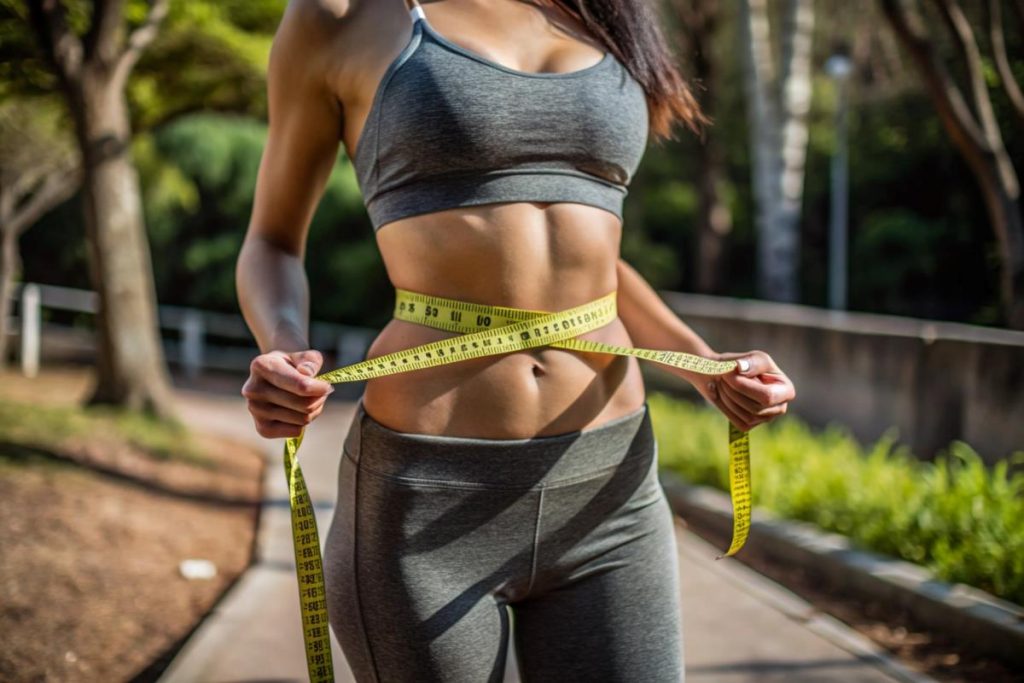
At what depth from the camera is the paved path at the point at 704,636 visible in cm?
401

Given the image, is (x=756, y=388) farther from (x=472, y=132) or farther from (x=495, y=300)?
(x=472, y=132)

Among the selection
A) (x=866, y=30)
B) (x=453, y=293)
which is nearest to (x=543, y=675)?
(x=453, y=293)

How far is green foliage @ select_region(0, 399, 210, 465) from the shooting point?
703cm

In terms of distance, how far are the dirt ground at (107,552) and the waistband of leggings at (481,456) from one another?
9.21ft

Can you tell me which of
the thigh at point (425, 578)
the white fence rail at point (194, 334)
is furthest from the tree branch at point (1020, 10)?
the white fence rail at point (194, 334)

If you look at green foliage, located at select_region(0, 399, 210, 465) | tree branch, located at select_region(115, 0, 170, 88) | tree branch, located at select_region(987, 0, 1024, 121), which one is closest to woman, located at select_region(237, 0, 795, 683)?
tree branch, located at select_region(987, 0, 1024, 121)

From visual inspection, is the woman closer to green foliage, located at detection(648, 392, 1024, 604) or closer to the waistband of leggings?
the waistband of leggings

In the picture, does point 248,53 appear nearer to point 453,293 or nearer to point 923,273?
point 453,293

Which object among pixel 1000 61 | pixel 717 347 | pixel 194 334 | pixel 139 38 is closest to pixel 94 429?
pixel 139 38

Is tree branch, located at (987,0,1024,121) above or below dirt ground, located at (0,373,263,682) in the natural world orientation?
above

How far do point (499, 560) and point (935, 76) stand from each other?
5882mm

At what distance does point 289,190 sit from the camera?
1.72m

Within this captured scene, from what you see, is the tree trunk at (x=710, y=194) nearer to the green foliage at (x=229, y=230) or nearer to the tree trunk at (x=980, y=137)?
the green foliage at (x=229, y=230)

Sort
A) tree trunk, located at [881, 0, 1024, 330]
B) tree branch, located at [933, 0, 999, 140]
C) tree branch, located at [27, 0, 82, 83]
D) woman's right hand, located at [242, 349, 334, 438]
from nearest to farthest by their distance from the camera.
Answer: woman's right hand, located at [242, 349, 334, 438] → tree branch, located at [933, 0, 999, 140] → tree trunk, located at [881, 0, 1024, 330] → tree branch, located at [27, 0, 82, 83]
